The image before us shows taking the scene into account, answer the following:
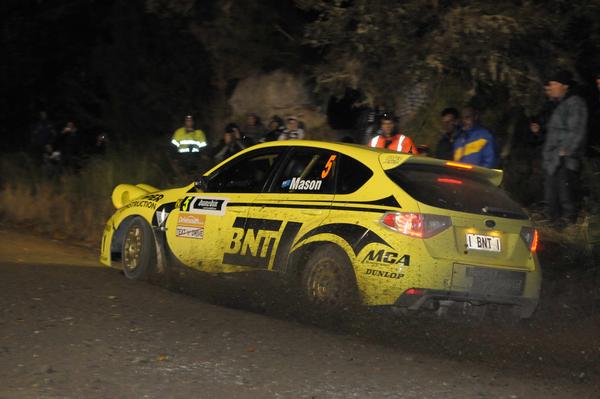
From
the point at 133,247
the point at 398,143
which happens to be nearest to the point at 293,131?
the point at 398,143

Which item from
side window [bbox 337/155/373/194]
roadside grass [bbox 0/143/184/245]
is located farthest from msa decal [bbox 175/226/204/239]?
roadside grass [bbox 0/143/184/245]

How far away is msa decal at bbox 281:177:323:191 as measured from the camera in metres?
8.45

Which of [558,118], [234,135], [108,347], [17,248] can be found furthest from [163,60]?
[108,347]

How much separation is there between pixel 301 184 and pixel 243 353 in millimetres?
2431

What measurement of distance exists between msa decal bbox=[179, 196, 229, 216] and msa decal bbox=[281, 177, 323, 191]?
2.44 feet

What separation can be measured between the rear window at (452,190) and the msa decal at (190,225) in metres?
2.18

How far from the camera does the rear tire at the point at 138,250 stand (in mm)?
9734

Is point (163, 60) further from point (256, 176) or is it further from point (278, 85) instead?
point (256, 176)

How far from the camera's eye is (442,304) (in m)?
8.03

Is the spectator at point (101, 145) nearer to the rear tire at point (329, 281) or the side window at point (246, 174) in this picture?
the side window at point (246, 174)

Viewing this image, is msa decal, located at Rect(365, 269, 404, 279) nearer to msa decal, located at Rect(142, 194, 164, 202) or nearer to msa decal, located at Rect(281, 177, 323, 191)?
msa decal, located at Rect(281, 177, 323, 191)

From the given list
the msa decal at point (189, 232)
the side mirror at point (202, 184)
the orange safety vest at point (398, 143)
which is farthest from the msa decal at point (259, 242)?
the orange safety vest at point (398, 143)

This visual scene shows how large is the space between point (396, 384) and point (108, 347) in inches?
79.1

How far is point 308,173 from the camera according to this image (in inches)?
340
